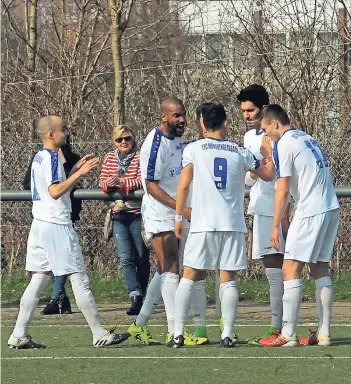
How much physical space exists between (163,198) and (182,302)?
0.90 meters

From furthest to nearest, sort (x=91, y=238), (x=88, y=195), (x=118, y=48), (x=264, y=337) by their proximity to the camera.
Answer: (x=118, y=48), (x=91, y=238), (x=88, y=195), (x=264, y=337)

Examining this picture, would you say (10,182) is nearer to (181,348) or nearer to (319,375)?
(181,348)

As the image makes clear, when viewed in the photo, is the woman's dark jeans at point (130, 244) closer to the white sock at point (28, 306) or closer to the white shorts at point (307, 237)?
the white sock at point (28, 306)

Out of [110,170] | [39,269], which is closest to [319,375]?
[39,269]

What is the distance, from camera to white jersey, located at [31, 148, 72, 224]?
1012 cm

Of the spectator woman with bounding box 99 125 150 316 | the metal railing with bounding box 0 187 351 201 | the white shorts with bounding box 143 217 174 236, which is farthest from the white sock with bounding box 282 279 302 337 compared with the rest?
the spectator woman with bounding box 99 125 150 316

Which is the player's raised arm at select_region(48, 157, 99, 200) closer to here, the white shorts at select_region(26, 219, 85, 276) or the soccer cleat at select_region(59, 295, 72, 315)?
the white shorts at select_region(26, 219, 85, 276)

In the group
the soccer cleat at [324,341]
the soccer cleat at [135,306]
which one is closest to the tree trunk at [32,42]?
the soccer cleat at [135,306]

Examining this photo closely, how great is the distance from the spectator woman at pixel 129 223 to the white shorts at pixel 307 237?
3.03 m

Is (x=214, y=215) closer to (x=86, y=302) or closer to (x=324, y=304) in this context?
(x=324, y=304)

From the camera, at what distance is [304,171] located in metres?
9.95

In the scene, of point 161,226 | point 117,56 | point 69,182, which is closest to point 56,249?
point 69,182

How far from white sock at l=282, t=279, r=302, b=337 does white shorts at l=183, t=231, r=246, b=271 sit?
1.34ft

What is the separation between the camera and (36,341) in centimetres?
1106
